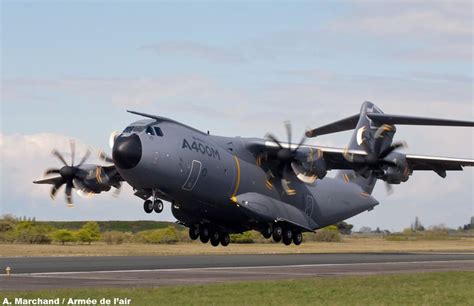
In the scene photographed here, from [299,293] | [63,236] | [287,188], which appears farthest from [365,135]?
[63,236]

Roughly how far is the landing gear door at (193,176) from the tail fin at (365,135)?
30.3 feet

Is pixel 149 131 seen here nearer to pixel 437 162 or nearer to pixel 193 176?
pixel 193 176

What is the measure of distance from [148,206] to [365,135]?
44.8ft

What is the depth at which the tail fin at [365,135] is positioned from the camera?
44.8 meters

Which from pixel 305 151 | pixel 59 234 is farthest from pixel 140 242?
pixel 305 151

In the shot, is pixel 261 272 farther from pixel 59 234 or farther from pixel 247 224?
pixel 59 234

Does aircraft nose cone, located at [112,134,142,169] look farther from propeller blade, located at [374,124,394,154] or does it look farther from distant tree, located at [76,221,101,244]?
distant tree, located at [76,221,101,244]

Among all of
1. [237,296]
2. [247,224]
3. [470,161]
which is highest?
[470,161]

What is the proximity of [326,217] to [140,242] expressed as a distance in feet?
90.0

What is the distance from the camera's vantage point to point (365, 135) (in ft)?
147

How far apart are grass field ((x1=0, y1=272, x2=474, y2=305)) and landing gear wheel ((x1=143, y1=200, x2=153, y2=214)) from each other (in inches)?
473

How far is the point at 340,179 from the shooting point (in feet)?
165

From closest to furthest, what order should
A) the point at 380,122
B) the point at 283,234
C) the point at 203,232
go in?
the point at 283,234 → the point at 203,232 → the point at 380,122

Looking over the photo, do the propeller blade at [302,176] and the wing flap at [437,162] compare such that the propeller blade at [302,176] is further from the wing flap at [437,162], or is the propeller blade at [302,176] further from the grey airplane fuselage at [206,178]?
the wing flap at [437,162]
